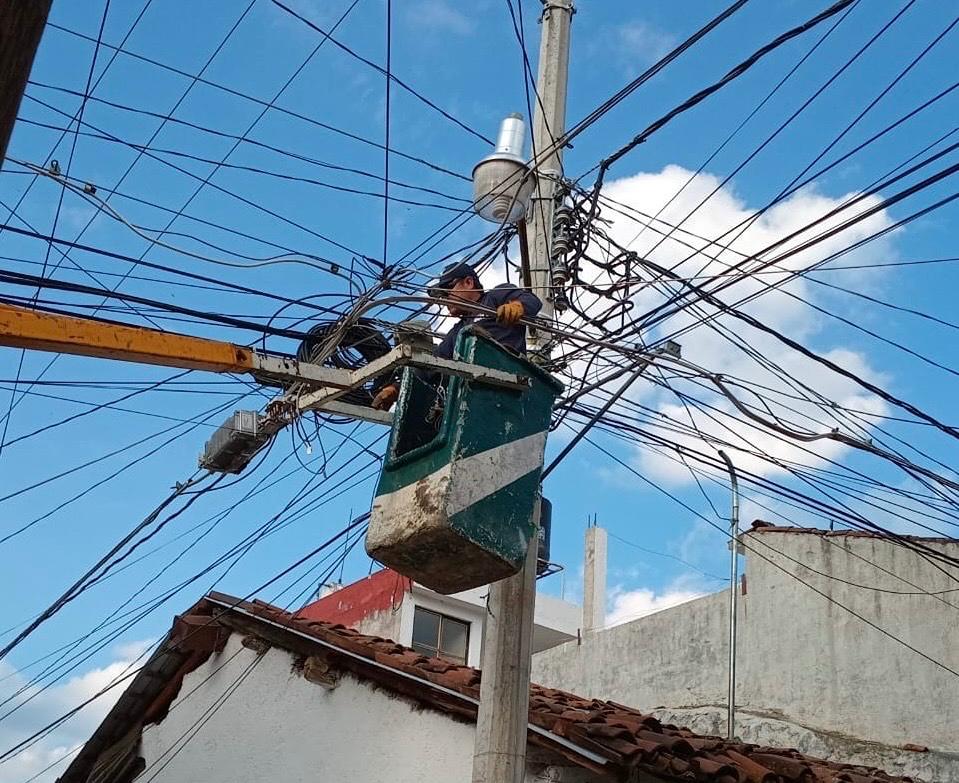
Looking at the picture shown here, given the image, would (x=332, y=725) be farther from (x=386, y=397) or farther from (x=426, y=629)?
(x=426, y=629)

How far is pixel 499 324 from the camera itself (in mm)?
6711

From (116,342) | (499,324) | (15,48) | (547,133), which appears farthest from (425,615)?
(15,48)

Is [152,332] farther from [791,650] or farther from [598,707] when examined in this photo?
[791,650]

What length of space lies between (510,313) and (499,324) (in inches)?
3.5

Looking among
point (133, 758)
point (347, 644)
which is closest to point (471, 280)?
point (347, 644)

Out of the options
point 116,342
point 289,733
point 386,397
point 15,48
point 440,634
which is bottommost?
point 289,733

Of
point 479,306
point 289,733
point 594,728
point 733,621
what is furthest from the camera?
point 733,621

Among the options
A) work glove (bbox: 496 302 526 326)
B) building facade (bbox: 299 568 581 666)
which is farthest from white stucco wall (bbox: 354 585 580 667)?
work glove (bbox: 496 302 526 326)

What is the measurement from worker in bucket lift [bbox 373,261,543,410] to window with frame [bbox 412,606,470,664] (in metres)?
9.49

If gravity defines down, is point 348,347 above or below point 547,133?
below

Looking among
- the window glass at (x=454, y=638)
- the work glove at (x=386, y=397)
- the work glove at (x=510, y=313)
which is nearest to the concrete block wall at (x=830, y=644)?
the window glass at (x=454, y=638)

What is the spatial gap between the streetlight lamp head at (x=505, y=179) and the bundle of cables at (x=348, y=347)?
3.79 ft

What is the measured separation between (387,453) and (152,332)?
1261mm

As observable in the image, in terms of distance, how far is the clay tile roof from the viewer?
757 cm
